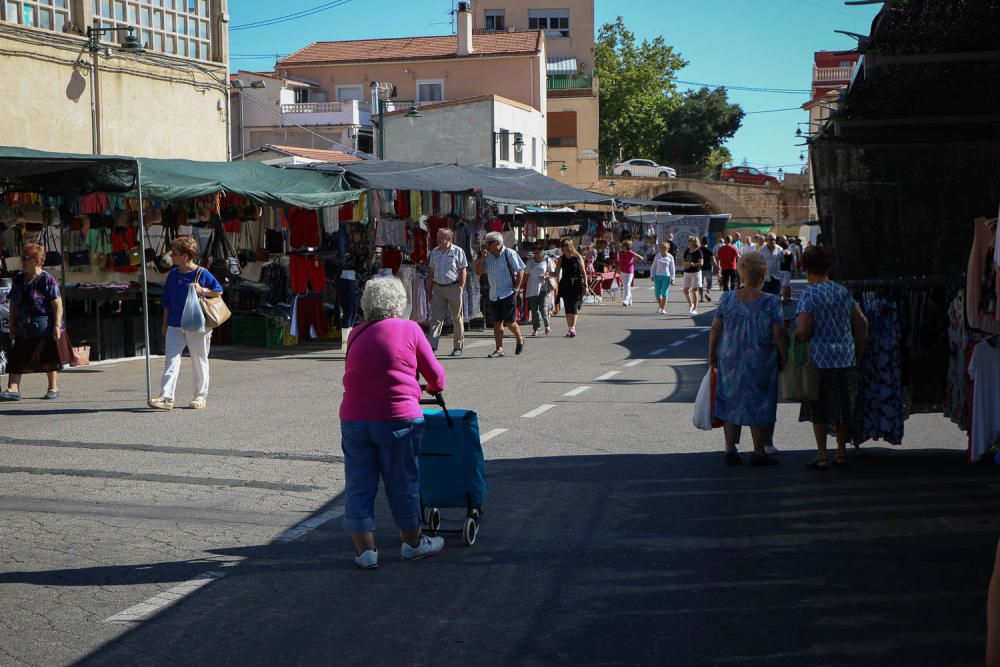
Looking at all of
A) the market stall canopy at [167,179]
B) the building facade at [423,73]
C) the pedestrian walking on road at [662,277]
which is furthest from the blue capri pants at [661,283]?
the building facade at [423,73]

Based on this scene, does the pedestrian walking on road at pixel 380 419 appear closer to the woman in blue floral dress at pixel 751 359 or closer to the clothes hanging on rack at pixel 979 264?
the clothes hanging on rack at pixel 979 264

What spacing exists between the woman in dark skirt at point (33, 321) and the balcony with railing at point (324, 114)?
41.8 meters

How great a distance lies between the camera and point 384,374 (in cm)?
621

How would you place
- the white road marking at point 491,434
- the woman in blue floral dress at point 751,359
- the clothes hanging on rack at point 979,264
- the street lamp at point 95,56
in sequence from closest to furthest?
the clothes hanging on rack at point 979,264 < the woman in blue floral dress at point 751,359 < the white road marking at point 491,434 < the street lamp at point 95,56

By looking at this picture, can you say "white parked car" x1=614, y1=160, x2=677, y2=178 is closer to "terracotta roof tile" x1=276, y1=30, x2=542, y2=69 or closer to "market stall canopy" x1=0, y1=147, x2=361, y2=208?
"terracotta roof tile" x1=276, y1=30, x2=542, y2=69

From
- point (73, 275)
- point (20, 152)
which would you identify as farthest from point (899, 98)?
point (73, 275)

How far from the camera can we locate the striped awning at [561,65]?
7075cm

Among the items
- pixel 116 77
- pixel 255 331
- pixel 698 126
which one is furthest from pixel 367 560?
pixel 698 126

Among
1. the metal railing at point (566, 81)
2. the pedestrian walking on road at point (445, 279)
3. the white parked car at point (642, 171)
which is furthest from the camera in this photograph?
the white parked car at point (642, 171)

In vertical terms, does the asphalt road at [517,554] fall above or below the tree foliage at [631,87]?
below

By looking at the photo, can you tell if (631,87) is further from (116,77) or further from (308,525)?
(308,525)

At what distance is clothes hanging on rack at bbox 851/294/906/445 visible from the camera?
9.02 metres

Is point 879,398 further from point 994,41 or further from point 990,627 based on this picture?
point 990,627

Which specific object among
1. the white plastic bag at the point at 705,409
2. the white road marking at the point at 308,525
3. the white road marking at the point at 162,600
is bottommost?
the white road marking at the point at 308,525
